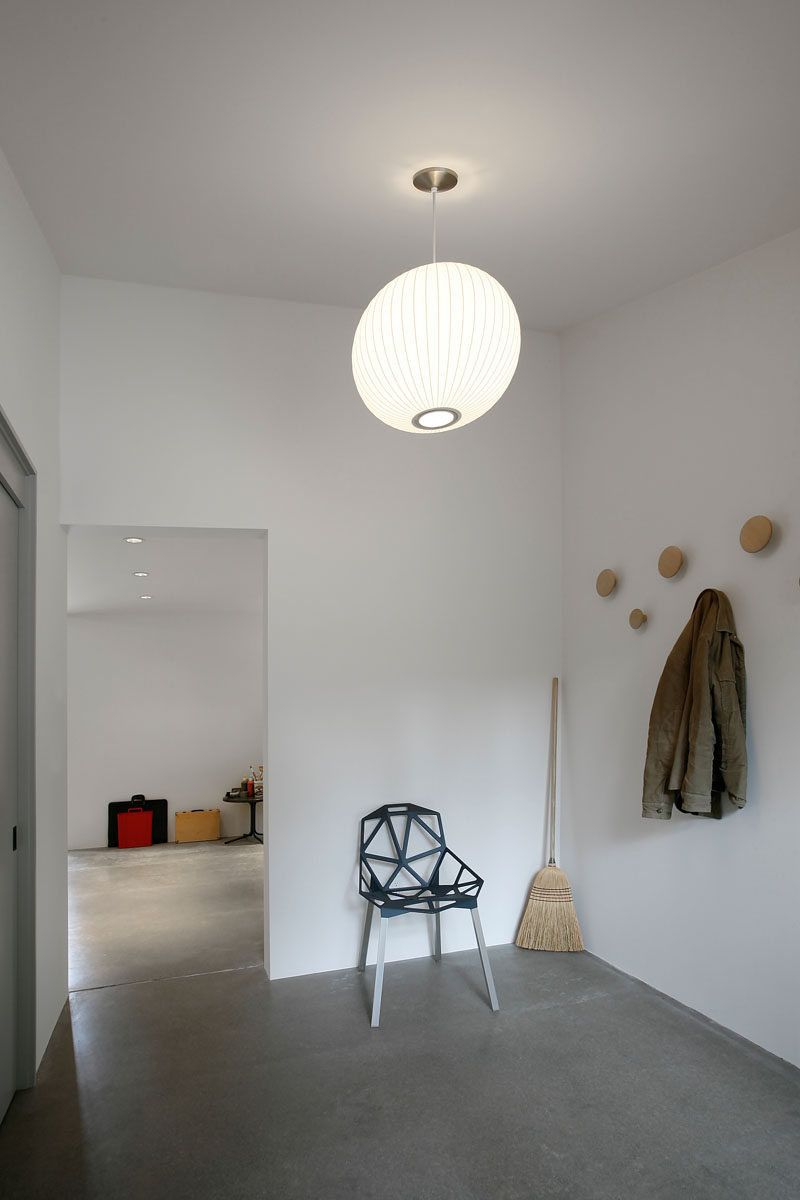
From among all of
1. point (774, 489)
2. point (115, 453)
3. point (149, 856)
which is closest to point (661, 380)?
point (774, 489)

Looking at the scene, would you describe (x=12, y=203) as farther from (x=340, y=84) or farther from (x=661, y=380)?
(x=661, y=380)

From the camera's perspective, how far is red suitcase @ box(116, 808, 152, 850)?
7719 millimetres

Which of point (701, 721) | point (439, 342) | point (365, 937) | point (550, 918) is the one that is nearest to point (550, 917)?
point (550, 918)

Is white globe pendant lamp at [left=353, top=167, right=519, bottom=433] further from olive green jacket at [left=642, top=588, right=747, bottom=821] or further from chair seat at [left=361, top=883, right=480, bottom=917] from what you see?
chair seat at [left=361, top=883, right=480, bottom=917]

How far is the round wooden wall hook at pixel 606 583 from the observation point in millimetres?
3623

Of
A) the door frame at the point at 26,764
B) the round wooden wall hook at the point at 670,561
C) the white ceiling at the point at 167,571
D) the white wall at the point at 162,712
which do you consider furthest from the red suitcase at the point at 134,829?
the round wooden wall hook at the point at 670,561

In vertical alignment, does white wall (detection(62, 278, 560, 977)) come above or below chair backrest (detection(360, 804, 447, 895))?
above

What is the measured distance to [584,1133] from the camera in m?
2.32

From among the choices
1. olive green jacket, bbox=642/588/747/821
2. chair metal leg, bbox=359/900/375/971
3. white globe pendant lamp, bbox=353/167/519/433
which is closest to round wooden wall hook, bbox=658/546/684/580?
olive green jacket, bbox=642/588/747/821

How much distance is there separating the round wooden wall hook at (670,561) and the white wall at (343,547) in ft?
2.54

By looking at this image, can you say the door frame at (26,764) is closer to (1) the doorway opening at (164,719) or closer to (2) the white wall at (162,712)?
(1) the doorway opening at (164,719)

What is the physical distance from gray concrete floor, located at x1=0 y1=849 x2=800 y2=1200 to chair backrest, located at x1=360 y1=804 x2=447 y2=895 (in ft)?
1.41

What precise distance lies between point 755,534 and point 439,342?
1.45m

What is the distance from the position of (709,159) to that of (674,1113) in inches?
116
